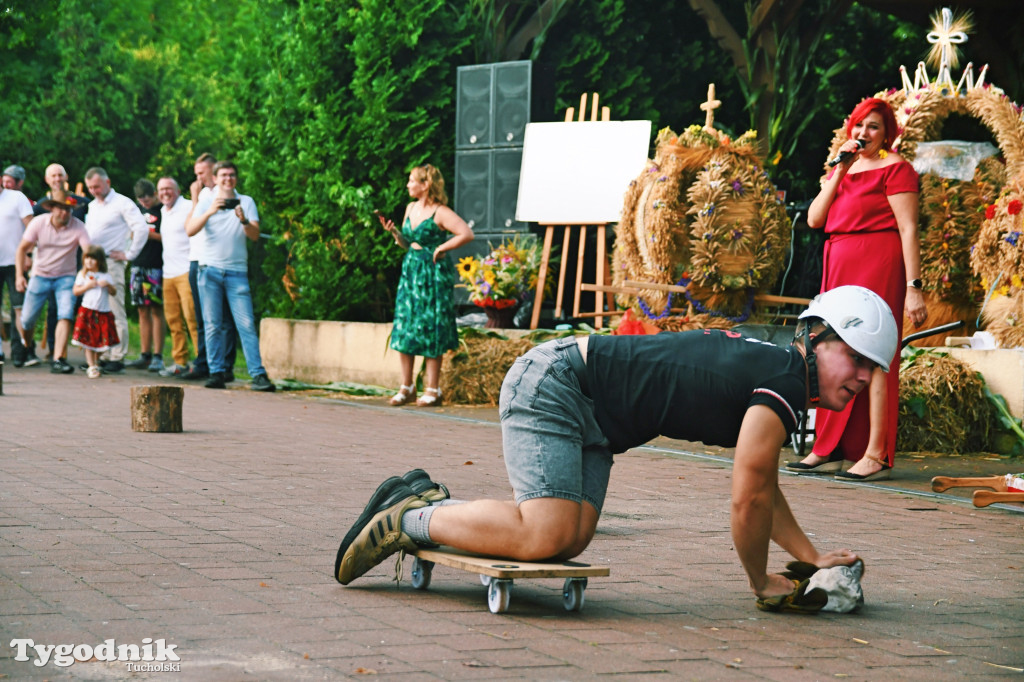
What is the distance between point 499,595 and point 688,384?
36.5 inches

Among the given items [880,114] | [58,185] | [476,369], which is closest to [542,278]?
[476,369]

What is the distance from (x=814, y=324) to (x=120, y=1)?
133 ft

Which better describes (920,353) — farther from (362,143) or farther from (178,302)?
(178,302)

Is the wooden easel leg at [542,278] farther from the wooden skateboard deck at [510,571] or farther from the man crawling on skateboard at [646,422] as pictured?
the wooden skateboard deck at [510,571]

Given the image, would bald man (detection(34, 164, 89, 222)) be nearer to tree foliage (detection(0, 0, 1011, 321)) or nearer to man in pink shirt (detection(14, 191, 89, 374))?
man in pink shirt (detection(14, 191, 89, 374))

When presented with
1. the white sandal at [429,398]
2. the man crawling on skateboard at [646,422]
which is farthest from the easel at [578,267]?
the man crawling on skateboard at [646,422]

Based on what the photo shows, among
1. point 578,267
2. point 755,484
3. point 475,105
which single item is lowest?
point 755,484

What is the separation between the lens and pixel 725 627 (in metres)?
4.43

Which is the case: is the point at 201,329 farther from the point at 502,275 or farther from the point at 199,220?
the point at 502,275

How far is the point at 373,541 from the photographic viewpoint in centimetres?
465

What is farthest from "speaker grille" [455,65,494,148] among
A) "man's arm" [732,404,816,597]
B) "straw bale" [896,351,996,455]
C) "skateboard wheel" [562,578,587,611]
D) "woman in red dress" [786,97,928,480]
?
"man's arm" [732,404,816,597]

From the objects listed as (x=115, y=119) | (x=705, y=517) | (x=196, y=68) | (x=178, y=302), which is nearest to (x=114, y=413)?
(x=178, y=302)

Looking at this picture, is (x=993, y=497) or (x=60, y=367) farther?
(x=60, y=367)

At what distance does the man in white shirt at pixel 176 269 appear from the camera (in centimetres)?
1448
